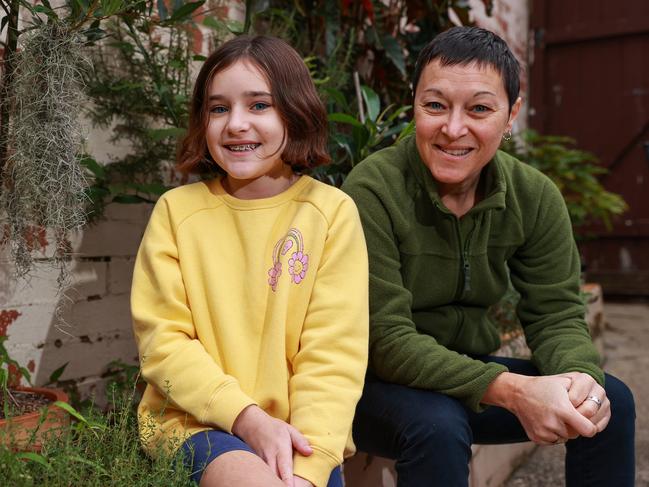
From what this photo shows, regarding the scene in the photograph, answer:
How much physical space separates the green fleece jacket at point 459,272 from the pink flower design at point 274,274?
218mm

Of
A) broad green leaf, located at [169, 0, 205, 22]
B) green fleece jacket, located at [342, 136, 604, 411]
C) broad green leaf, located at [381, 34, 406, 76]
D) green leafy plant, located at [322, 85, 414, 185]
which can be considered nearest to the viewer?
green fleece jacket, located at [342, 136, 604, 411]

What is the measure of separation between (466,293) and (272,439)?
584mm

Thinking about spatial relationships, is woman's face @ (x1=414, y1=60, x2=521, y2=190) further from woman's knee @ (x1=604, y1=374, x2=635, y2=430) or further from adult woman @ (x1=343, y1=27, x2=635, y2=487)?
woman's knee @ (x1=604, y1=374, x2=635, y2=430)

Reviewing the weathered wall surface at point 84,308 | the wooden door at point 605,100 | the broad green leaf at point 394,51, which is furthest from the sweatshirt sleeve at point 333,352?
the wooden door at point 605,100

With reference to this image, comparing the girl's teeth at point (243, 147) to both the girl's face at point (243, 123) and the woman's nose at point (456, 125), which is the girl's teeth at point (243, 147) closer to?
the girl's face at point (243, 123)

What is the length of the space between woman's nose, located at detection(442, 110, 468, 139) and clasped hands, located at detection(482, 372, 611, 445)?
45 cm

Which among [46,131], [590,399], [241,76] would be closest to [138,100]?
[46,131]

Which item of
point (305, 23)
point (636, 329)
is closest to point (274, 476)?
point (305, 23)

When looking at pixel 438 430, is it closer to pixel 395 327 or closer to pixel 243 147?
pixel 395 327

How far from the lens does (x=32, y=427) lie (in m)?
1.21

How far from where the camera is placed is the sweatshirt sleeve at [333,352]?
114cm

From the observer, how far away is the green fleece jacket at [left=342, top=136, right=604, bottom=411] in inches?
52.9

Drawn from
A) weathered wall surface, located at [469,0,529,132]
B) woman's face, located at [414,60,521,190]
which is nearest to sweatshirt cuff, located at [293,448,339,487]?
woman's face, located at [414,60,521,190]

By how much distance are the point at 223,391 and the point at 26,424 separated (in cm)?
36
